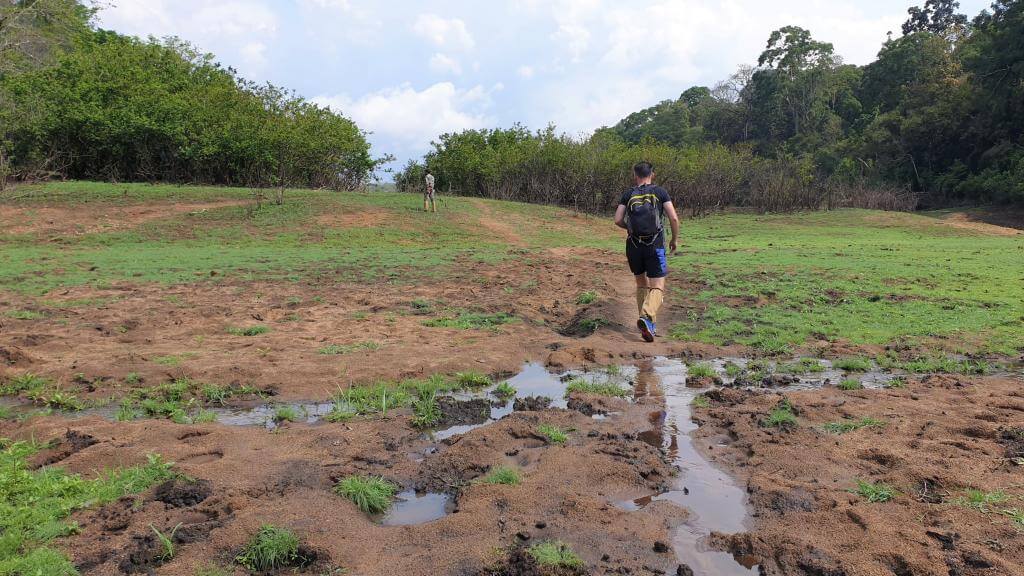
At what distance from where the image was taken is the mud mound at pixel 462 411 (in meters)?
5.28

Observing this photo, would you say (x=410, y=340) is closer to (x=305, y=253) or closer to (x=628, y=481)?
(x=628, y=481)

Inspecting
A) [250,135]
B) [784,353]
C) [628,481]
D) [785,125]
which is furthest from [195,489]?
[785,125]

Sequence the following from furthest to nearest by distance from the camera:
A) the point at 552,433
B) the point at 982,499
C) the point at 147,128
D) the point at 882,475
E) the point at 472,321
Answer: the point at 147,128 → the point at 472,321 → the point at 552,433 → the point at 882,475 → the point at 982,499

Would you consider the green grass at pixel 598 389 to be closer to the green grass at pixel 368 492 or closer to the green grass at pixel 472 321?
the green grass at pixel 368 492

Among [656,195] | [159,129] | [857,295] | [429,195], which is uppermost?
[159,129]

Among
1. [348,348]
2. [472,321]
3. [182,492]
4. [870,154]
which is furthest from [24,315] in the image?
[870,154]

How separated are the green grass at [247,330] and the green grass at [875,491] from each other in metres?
6.79

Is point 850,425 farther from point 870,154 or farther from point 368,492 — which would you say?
point 870,154

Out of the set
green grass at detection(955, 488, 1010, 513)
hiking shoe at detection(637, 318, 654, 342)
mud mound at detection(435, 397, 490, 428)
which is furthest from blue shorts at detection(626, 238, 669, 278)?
green grass at detection(955, 488, 1010, 513)

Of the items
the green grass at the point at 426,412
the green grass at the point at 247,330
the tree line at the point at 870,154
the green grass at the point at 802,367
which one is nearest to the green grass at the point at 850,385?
the green grass at the point at 802,367

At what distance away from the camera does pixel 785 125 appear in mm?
57312

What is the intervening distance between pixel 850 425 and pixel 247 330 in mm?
6775

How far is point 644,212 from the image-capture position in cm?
755

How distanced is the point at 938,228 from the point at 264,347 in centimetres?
2920
